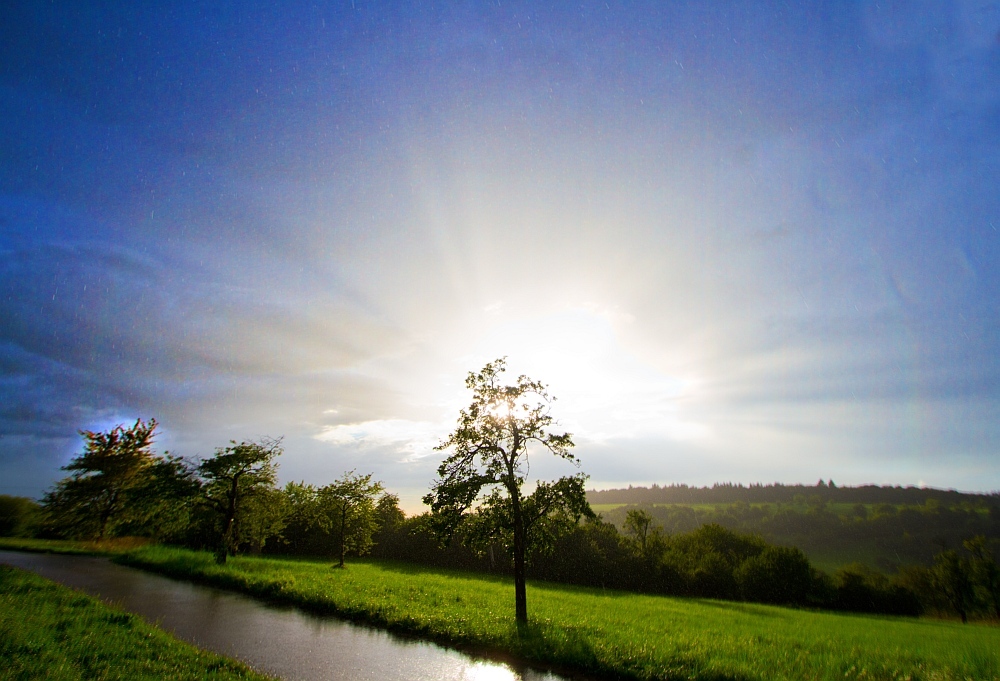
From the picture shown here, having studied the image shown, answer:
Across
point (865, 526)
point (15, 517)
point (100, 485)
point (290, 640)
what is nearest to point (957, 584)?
point (290, 640)

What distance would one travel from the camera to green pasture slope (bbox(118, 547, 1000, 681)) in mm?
14875

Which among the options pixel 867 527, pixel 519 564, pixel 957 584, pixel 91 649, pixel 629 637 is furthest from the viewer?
pixel 867 527

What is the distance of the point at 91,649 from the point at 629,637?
60.2 feet

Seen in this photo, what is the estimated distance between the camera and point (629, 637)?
1759 centimetres

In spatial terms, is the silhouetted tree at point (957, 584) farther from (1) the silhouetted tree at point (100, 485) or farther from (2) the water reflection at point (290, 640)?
(1) the silhouetted tree at point (100, 485)

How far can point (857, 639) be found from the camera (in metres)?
23.4

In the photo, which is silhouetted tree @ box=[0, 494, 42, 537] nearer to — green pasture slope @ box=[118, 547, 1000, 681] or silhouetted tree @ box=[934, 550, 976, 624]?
green pasture slope @ box=[118, 547, 1000, 681]

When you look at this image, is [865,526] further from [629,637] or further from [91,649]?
[91,649]

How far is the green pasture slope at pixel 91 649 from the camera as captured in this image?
1091 centimetres

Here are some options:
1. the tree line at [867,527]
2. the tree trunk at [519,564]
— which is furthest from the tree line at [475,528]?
the tree line at [867,527]

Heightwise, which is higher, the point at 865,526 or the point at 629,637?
the point at 629,637

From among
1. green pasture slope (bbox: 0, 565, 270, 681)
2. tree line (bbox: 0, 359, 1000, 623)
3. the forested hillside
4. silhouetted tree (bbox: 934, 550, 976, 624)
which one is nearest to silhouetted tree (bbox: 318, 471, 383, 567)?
tree line (bbox: 0, 359, 1000, 623)

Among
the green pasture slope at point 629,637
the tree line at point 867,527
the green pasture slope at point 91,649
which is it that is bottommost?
the tree line at point 867,527

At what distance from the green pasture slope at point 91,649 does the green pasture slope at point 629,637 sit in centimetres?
822
